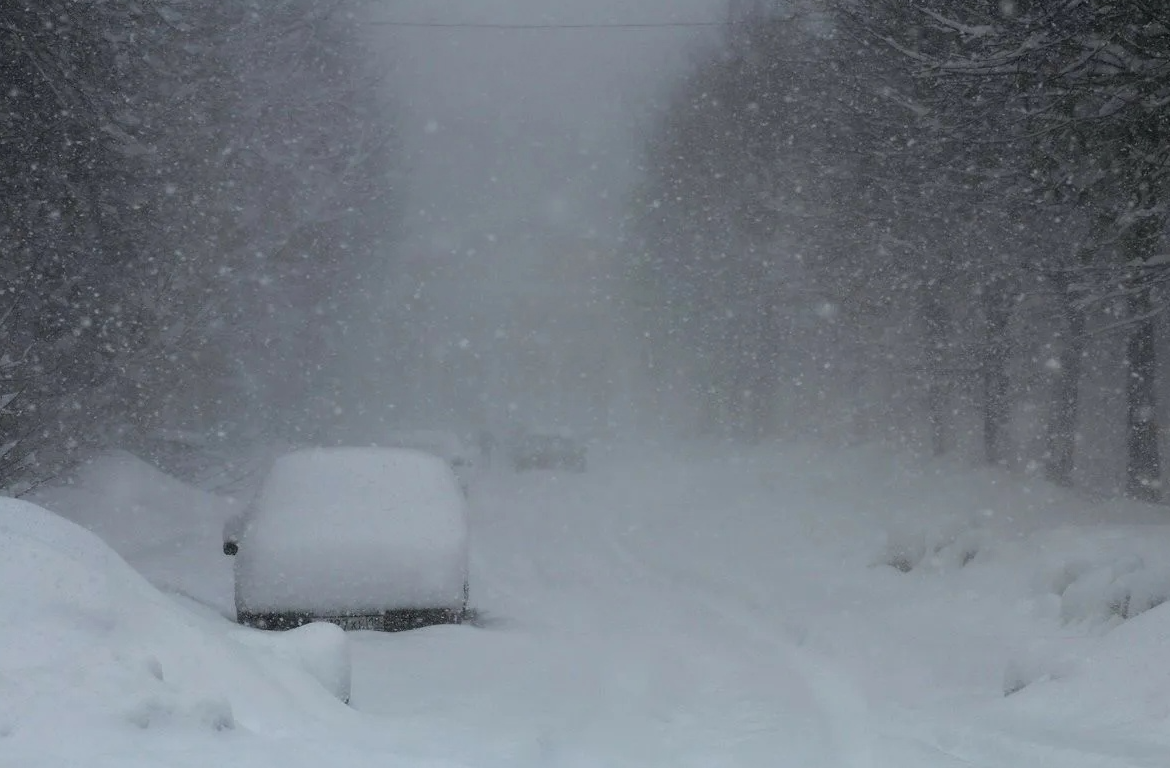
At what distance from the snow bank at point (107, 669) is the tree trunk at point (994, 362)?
1276 centimetres

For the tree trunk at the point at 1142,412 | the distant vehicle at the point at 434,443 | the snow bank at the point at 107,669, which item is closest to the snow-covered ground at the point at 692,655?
the snow bank at the point at 107,669

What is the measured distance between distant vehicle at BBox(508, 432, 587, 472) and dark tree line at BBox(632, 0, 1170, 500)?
6.14 metres

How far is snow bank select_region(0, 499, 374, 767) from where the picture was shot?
3160 mm

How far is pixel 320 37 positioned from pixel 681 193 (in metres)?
14.4

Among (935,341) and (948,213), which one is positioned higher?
(948,213)

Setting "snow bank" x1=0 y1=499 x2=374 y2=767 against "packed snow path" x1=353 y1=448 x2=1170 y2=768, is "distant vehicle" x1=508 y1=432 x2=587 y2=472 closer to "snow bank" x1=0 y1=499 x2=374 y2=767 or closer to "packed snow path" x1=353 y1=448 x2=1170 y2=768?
"packed snow path" x1=353 y1=448 x2=1170 y2=768

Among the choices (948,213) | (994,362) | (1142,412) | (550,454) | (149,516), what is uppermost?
(948,213)

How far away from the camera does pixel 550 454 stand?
3603 cm

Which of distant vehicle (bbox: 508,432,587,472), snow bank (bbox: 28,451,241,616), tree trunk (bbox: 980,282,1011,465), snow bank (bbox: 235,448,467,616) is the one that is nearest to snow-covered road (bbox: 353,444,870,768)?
snow bank (bbox: 235,448,467,616)

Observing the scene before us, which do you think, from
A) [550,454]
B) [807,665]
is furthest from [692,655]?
[550,454]

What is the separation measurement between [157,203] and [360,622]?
31.7 feet

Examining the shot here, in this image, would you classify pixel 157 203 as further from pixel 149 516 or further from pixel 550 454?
pixel 550 454

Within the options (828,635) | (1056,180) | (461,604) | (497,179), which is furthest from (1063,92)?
(497,179)

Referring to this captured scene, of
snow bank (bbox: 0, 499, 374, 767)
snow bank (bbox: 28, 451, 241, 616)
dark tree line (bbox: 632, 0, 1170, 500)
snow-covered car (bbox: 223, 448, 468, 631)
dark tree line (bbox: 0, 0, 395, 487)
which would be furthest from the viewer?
snow bank (bbox: 28, 451, 241, 616)
